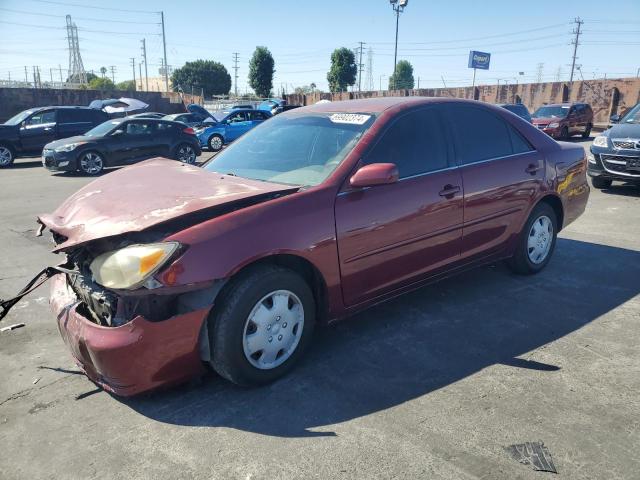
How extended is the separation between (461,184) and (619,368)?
163 centimetres

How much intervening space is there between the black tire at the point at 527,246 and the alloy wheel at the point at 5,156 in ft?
51.0

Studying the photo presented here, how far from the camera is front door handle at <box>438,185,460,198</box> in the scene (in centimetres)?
364

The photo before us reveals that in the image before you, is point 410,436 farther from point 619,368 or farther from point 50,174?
point 50,174

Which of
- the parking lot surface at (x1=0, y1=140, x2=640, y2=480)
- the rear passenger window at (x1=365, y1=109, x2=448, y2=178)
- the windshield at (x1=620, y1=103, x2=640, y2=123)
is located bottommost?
the parking lot surface at (x1=0, y1=140, x2=640, y2=480)

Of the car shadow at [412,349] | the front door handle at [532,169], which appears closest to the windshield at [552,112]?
the car shadow at [412,349]

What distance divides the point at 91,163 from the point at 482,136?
A: 1145cm

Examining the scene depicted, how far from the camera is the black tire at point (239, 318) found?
8.73 ft

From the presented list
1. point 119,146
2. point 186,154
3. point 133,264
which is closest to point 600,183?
point 133,264

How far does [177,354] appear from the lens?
8.52 feet

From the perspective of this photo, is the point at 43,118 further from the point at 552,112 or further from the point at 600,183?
the point at 552,112

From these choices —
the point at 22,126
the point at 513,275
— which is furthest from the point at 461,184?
the point at 22,126

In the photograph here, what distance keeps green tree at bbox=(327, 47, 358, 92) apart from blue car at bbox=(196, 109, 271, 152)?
49000 millimetres

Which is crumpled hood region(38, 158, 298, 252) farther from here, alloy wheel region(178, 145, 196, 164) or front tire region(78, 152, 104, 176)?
alloy wheel region(178, 145, 196, 164)

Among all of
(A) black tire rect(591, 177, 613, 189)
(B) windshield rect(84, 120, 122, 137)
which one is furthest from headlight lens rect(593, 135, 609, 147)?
(B) windshield rect(84, 120, 122, 137)
